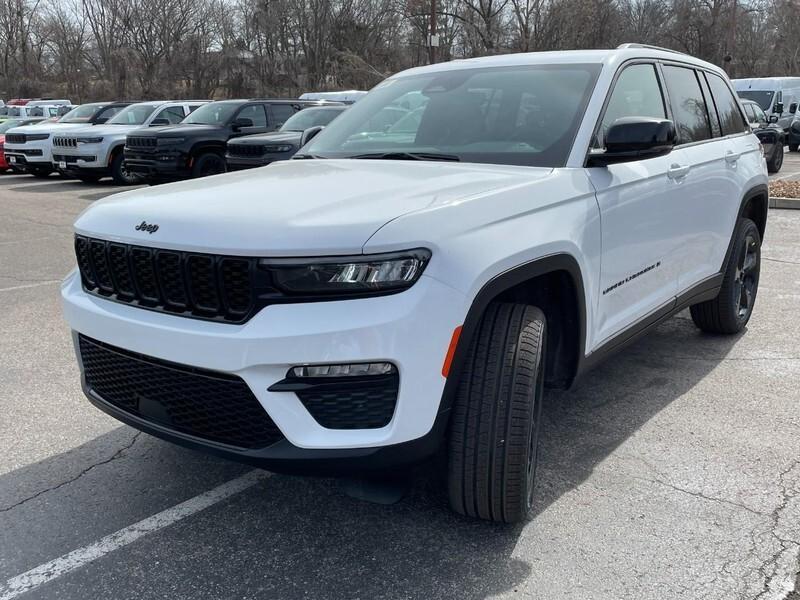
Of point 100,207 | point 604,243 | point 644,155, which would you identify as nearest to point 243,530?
point 100,207

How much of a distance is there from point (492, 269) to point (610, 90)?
1513 mm

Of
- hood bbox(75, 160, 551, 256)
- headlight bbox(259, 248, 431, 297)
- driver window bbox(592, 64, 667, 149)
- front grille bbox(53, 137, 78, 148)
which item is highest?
driver window bbox(592, 64, 667, 149)

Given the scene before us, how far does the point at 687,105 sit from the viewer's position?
14.8ft

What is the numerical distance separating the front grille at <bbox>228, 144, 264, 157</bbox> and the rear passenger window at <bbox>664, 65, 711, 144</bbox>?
8428mm

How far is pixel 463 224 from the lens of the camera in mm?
2600

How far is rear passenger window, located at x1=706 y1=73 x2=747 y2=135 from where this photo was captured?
5.02 metres

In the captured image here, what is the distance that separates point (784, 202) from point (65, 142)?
1407 centimetres

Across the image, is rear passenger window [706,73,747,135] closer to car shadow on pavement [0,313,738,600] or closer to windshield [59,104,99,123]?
car shadow on pavement [0,313,738,600]

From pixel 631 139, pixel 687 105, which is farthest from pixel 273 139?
pixel 631 139

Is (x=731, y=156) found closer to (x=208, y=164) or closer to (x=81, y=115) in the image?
(x=208, y=164)

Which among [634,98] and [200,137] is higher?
[634,98]

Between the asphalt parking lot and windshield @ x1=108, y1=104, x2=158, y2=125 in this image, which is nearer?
the asphalt parking lot

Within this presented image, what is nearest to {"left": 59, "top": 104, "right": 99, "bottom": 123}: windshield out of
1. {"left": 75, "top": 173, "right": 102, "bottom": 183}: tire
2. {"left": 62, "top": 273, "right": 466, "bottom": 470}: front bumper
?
{"left": 75, "top": 173, "right": 102, "bottom": 183}: tire

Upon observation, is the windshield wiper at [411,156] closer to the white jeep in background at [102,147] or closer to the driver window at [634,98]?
the driver window at [634,98]
